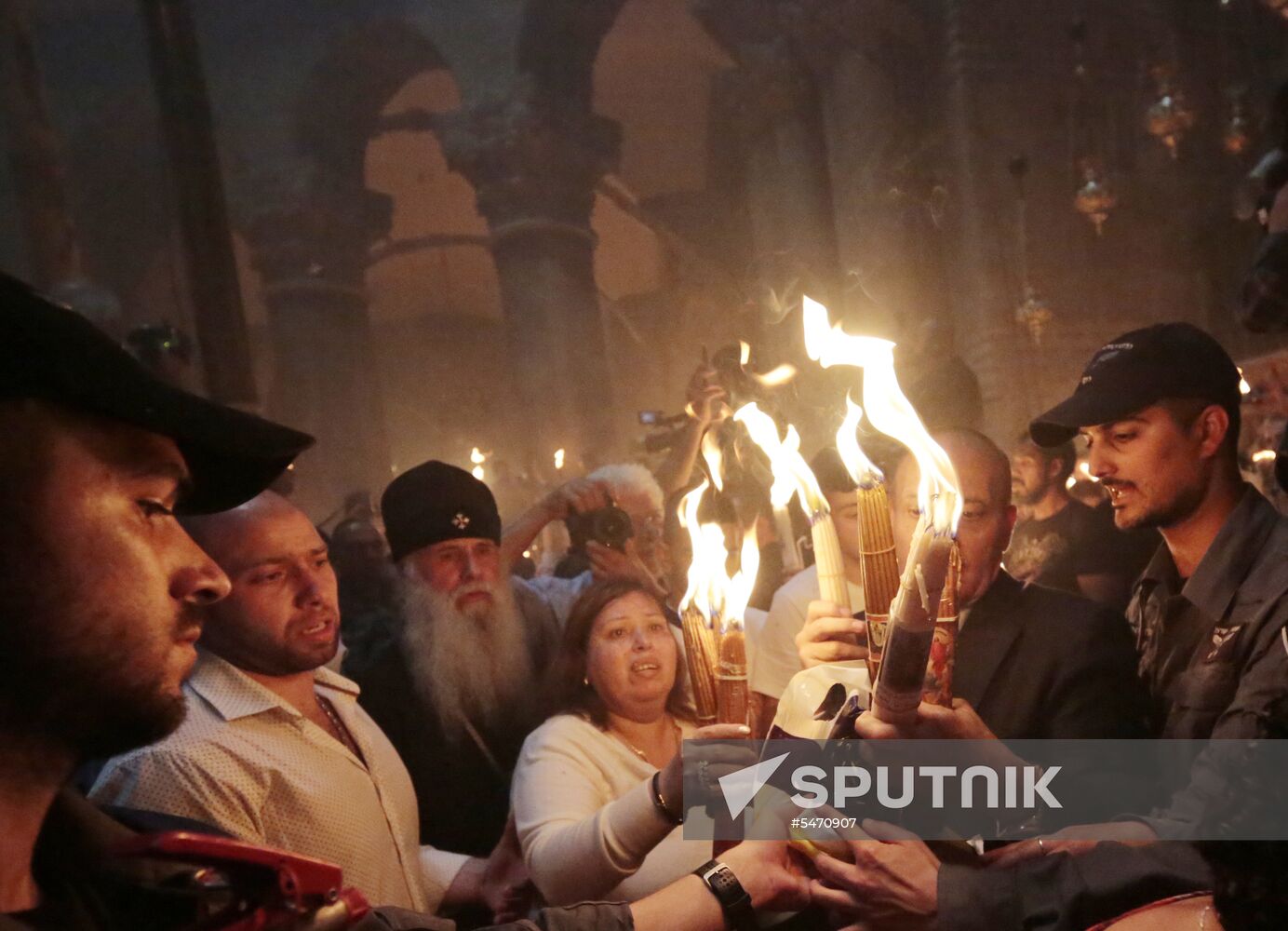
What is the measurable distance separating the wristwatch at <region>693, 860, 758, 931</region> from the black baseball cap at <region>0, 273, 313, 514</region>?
125cm

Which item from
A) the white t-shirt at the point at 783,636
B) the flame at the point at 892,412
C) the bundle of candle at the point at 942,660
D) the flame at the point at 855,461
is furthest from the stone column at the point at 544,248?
the bundle of candle at the point at 942,660

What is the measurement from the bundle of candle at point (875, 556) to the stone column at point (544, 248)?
3917 mm

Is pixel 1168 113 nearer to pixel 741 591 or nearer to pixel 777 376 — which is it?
pixel 777 376

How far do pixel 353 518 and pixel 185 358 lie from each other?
1452 millimetres

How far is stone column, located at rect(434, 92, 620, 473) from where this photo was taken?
529 cm

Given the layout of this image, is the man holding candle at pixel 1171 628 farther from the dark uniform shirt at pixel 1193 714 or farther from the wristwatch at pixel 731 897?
the wristwatch at pixel 731 897

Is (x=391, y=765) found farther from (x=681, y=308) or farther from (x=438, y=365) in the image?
(x=681, y=308)

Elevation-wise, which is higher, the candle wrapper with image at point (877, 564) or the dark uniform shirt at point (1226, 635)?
the candle wrapper with image at point (877, 564)

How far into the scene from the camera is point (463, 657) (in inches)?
125

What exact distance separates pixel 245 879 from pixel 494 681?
211 cm

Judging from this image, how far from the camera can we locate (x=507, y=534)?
12.0ft

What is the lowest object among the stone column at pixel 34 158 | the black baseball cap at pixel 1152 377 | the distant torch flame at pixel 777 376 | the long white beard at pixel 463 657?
the long white beard at pixel 463 657

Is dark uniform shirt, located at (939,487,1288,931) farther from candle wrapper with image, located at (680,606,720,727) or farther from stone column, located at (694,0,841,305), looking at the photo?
stone column, located at (694,0,841,305)

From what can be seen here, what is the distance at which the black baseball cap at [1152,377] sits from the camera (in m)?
1.92
